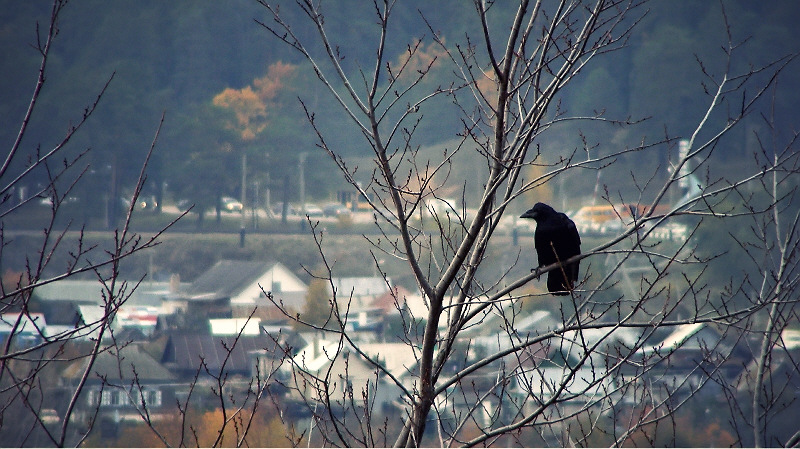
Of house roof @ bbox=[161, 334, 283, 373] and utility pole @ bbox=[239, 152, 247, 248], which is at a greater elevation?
utility pole @ bbox=[239, 152, 247, 248]

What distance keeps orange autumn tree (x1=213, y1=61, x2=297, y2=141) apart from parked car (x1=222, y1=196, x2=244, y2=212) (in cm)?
480

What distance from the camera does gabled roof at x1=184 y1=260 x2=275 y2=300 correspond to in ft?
124

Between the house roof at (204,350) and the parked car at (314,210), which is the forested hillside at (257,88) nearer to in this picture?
the parked car at (314,210)

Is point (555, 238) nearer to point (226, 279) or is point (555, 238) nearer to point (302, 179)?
point (226, 279)

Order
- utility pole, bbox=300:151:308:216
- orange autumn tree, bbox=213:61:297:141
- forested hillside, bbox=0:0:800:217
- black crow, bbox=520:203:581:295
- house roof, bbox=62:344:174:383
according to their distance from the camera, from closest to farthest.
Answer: black crow, bbox=520:203:581:295 < house roof, bbox=62:344:174:383 < forested hillside, bbox=0:0:800:217 < utility pole, bbox=300:151:308:216 < orange autumn tree, bbox=213:61:297:141

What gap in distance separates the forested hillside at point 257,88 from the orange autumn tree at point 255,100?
10cm

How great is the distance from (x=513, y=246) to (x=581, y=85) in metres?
16.9

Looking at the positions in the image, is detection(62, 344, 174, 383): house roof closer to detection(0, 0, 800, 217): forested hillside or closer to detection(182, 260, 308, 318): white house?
detection(182, 260, 308, 318): white house

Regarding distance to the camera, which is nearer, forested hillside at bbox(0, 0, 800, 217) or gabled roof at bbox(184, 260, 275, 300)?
gabled roof at bbox(184, 260, 275, 300)

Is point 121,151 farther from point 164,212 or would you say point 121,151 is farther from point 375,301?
point 375,301

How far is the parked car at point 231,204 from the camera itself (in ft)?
148

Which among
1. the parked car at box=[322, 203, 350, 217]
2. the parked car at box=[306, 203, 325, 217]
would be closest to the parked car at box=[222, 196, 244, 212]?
the parked car at box=[306, 203, 325, 217]

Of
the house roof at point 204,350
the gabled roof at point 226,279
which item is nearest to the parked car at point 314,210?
the gabled roof at point 226,279

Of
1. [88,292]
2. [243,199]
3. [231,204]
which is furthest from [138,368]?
[243,199]
